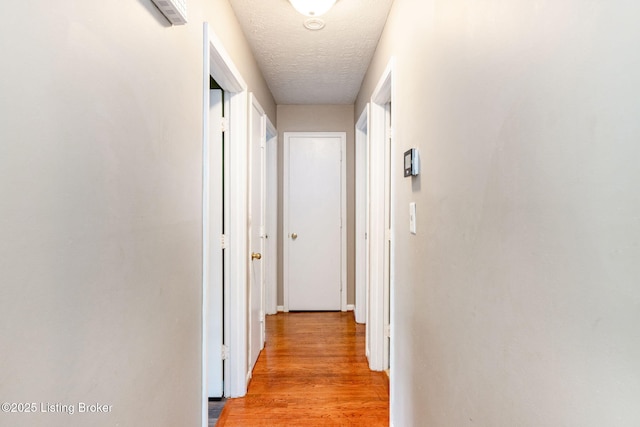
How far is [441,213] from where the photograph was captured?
1.19 m

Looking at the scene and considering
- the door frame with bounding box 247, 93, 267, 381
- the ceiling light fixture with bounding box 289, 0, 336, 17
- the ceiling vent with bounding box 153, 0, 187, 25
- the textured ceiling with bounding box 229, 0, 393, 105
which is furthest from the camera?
the door frame with bounding box 247, 93, 267, 381

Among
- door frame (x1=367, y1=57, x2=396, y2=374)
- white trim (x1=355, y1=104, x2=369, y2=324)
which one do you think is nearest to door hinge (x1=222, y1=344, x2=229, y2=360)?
door frame (x1=367, y1=57, x2=396, y2=374)

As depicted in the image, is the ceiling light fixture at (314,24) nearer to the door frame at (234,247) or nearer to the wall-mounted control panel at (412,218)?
the door frame at (234,247)

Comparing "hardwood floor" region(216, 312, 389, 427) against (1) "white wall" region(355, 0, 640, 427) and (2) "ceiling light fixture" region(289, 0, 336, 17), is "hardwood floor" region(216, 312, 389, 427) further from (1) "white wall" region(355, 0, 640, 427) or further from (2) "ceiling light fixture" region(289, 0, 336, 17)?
(2) "ceiling light fixture" region(289, 0, 336, 17)

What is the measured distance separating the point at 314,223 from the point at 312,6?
2.51 m

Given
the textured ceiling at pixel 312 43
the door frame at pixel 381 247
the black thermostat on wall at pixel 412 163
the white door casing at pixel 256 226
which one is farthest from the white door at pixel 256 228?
the black thermostat on wall at pixel 412 163

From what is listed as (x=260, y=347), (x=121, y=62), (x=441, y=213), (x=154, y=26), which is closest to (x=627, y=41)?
(x=441, y=213)

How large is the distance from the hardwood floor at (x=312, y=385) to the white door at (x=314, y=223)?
1.97 ft

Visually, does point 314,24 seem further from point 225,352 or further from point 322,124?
point 225,352

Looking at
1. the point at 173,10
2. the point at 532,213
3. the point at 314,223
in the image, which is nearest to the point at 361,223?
the point at 314,223

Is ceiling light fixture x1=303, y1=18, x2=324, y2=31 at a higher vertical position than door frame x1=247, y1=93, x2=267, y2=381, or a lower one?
higher

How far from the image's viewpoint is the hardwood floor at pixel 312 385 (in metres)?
2.01

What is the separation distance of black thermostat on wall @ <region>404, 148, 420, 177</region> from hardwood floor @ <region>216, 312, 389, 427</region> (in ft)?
4.91

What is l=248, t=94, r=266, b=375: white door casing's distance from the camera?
2.48 meters
